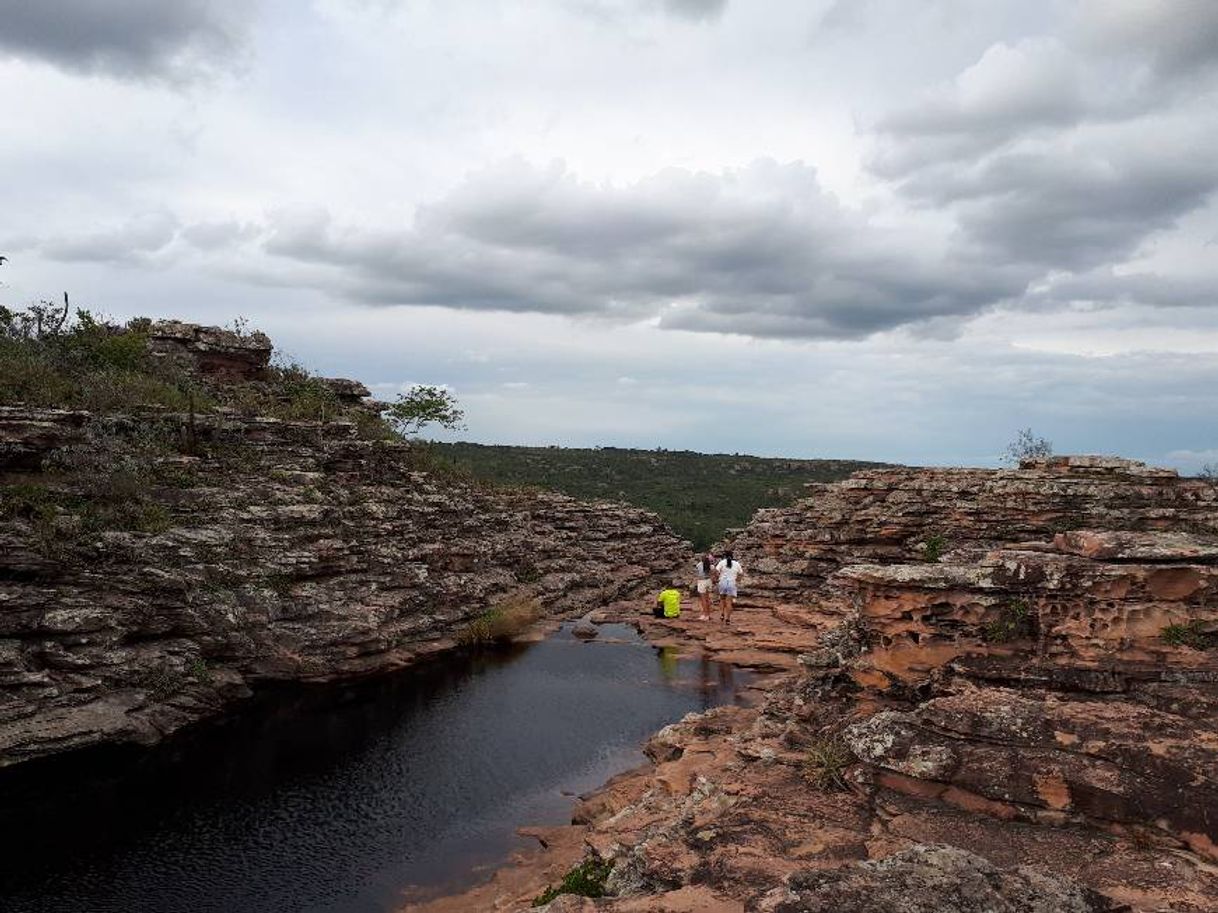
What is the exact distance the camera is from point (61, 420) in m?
23.7

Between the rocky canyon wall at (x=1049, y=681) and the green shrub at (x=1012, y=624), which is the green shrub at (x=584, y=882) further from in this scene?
the green shrub at (x=1012, y=624)

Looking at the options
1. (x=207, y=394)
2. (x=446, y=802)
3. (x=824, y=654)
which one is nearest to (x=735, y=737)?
(x=824, y=654)

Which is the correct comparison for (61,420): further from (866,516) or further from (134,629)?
(866,516)

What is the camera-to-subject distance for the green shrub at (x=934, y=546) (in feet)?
105

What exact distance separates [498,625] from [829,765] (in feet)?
71.1

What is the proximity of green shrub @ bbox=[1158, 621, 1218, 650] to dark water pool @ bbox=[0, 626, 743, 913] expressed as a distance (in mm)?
11938

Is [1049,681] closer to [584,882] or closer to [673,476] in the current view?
[584,882]

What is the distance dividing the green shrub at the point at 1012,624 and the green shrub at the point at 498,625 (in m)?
21.5

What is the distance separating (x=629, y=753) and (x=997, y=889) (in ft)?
45.8

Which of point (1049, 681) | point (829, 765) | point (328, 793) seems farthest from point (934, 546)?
point (328, 793)

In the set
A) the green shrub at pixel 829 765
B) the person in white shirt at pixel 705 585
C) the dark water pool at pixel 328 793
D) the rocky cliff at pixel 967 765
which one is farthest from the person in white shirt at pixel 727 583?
the green shrub at pixel 829 765

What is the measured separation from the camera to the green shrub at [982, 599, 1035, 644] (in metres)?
13.7

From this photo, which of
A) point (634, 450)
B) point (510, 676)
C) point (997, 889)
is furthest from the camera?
point (634, 450)

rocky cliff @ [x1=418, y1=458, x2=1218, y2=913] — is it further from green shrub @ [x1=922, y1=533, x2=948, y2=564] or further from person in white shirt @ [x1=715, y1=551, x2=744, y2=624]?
green shrub @ [x1=922, y1=533, x2=948, y2=564]
